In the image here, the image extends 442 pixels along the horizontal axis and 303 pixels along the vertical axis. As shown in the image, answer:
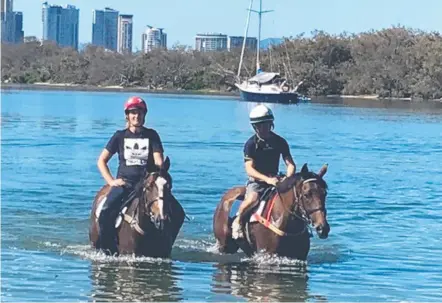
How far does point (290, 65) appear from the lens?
11156 cm

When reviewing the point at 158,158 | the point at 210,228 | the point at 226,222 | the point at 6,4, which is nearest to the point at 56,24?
the point at 6,4

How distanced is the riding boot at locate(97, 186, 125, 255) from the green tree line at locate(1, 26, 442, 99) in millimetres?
93193

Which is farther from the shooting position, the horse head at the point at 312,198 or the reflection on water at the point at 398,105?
the reflection on water at the point at 398,105

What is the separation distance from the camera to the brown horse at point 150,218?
37.1ft

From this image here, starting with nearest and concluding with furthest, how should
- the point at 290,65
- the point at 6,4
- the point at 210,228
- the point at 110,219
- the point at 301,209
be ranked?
1. the point at 301,209
2. the point at 110,219
3. the point at 210,228
4. the point at 6,4
5. the point at 290,65

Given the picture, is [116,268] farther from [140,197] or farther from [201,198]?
[201,198]

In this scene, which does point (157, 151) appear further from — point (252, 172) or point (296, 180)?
point (296, 180)

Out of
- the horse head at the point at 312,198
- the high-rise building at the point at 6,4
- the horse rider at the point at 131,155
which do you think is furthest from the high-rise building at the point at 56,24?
the horse head at the point at 312,198

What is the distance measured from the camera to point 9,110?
186 ft

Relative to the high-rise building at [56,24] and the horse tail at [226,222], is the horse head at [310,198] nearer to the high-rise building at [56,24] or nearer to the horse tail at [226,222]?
the horse tail at [226,222]

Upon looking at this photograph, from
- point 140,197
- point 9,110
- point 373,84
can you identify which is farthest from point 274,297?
point 373,84

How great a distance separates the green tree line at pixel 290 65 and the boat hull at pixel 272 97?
17.0 m

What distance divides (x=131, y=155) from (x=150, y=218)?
82 centimetres

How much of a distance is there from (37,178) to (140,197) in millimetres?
12910
